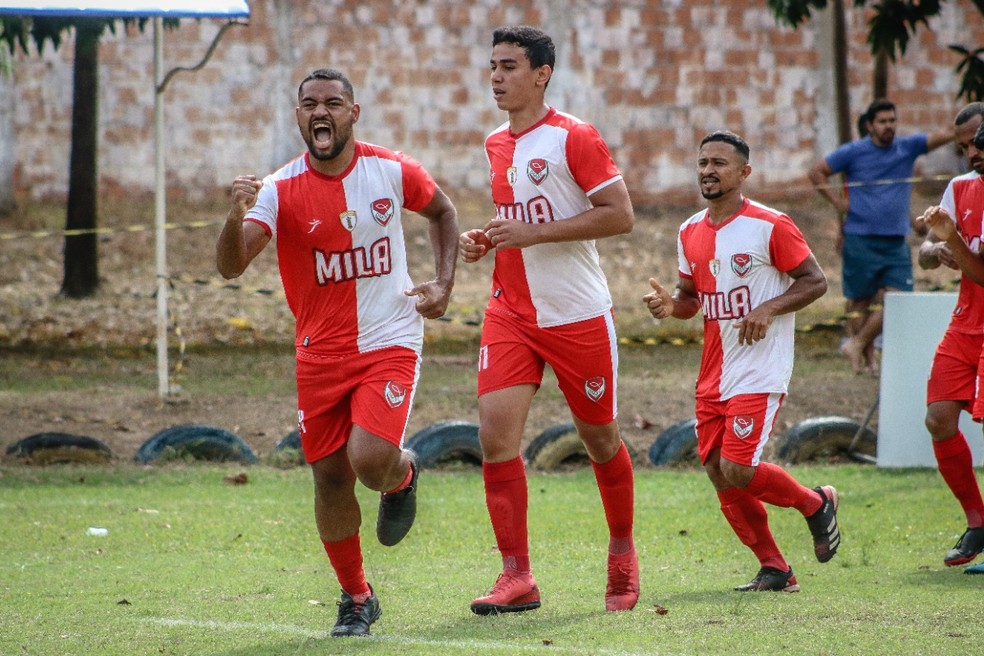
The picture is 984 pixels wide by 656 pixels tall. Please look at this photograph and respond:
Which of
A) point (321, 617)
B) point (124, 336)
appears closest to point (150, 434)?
point (124, 336)

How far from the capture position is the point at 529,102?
6617mm

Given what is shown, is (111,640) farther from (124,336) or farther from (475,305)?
(475,305)

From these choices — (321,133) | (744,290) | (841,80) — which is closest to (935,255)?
(744,290)

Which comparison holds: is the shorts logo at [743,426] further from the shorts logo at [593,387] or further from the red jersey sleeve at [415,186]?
the red jersey sleeve at [415,186]

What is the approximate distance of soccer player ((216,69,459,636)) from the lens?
6.13m

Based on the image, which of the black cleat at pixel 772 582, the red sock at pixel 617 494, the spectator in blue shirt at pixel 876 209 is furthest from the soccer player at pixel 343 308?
the spectator in blue shirt at pixel 876 209

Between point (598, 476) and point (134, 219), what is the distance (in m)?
15.4

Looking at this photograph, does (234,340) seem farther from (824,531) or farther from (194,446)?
(824,531)

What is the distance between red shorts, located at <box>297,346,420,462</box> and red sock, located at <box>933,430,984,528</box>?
3.16 meters

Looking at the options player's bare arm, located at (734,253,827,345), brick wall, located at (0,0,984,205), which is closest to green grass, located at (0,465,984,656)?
player's bare arm, located at (734,253,827,345)

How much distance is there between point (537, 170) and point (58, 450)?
19.3 ft

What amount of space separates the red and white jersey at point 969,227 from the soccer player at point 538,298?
212 centimetres

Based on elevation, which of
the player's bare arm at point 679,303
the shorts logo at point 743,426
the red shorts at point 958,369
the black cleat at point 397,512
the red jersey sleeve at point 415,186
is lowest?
the black cleat at point 397,512

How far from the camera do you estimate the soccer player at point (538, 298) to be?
648 centimetres
